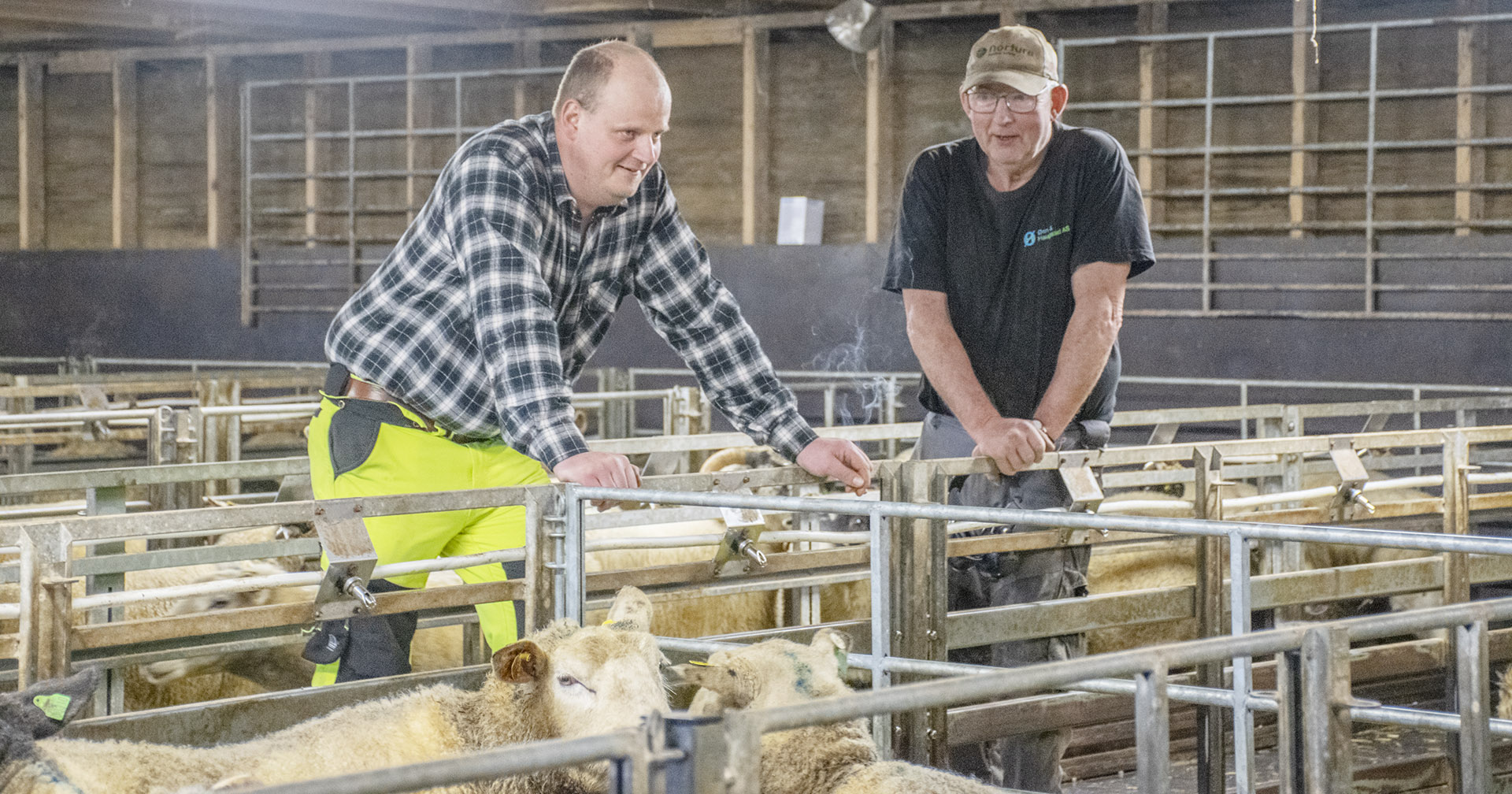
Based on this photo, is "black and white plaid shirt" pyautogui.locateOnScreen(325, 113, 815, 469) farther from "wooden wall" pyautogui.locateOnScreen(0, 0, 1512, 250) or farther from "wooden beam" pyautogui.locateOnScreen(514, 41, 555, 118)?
"wooden beam" pyautogui.locateOnScreen(514, 41, 555, 118)

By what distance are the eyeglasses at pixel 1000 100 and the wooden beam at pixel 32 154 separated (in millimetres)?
12228

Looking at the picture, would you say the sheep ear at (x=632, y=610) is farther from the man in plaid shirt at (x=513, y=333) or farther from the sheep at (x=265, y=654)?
the sheep at (x=265, y=654)

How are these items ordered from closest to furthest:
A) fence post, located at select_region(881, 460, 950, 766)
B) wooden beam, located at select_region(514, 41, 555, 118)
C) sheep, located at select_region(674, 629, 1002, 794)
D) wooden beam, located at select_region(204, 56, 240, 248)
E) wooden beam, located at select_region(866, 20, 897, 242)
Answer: sheep, located at select_region(674, 629, 1002, 794)
fence post, located at select_region(881, 460, 950, 766)
wooden beam, located at select_region(866, 20, 897, 242)
wooden beam, located at select_region(514, 41, 555, 118)
wooden beam, located at select_region(204, 56, 240, 248)

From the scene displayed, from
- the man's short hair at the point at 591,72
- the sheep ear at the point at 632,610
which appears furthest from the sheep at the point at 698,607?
the man's short hair at the point at 591,72

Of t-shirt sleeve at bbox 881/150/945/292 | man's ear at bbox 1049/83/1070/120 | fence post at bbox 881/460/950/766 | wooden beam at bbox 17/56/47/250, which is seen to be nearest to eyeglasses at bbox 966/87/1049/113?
man's ear at bbox 1049/83/1070/120

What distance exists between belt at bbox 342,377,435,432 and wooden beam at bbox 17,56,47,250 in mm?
12042

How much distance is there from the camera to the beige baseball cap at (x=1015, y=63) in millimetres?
3361

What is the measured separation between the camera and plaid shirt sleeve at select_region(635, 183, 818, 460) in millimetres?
3160

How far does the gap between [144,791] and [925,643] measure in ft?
5.07

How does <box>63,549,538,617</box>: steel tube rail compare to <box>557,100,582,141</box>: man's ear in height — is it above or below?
below

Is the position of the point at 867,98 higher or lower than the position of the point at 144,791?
higher

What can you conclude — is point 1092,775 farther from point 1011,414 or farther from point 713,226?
point 713,226

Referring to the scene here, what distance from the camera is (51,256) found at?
43.9ft

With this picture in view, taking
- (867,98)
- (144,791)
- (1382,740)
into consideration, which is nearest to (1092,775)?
(1382,740)
